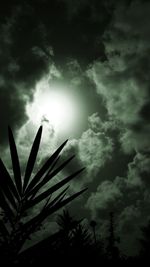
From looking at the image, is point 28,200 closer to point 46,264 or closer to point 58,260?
point 46,264

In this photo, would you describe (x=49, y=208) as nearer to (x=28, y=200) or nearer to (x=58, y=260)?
(x=28, y=200)

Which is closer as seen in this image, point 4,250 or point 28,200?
point 4,250

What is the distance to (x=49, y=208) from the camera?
1.61 metres

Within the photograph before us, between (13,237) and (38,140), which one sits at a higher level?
(38,140)

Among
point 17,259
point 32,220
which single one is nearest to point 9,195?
point 32,220

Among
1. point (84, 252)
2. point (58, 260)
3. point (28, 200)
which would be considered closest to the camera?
point (28, 200)

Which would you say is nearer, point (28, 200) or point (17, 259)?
point (17, 259)

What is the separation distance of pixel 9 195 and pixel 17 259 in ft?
1.65

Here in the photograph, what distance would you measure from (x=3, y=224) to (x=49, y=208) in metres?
0.44

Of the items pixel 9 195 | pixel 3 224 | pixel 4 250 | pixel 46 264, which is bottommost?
pixel 46 264

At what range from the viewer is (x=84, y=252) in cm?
403

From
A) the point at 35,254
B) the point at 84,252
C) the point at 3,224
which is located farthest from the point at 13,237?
the point at 84,252

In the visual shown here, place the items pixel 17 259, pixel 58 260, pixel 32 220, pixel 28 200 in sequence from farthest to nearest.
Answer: pixel 58 260, pixel 28 200, pixel 32 220, pixel 17 259

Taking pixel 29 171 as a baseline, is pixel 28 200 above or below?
below
